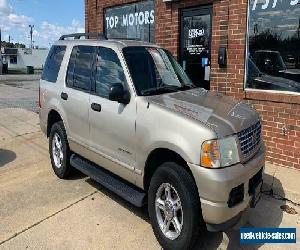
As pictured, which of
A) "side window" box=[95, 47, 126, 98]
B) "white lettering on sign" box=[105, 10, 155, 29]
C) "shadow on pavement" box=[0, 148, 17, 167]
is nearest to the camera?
"side window" box=[95, 47, 126, 98]

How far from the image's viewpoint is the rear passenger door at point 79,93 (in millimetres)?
4914

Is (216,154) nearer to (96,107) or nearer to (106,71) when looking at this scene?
(96,107)

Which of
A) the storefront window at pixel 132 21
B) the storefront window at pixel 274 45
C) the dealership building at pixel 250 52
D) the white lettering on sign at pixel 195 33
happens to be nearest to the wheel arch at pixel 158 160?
the dealership building at pixel 250 52

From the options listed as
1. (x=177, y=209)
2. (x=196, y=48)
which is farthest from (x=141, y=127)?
(x=196, y=48)

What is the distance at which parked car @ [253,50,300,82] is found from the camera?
6.08 metres

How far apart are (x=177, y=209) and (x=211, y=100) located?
4.47ft

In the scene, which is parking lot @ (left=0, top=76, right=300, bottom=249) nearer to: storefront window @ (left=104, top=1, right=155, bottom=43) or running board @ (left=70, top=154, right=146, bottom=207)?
running board @ (left=70, top=154, right=146, bottom=207)

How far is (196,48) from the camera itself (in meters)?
7.64

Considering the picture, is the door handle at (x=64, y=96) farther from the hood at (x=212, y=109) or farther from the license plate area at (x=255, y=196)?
the license plate area at (x=255, y=196)

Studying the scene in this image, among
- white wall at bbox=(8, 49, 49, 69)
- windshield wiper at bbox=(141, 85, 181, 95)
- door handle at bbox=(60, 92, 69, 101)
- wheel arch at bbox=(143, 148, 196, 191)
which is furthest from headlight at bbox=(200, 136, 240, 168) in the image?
white wall at bbox=(8, 49, 49, 69)

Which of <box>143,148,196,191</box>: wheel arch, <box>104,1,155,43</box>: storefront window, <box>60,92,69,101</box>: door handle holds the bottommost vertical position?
<box>143,148,196,191</box>: wheel arch

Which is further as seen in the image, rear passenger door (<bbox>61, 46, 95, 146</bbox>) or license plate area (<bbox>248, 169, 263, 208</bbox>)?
rear passenger door (<bbox>61, 46, 95, 146</bbox>)

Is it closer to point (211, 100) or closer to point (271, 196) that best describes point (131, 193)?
point (211, 100)

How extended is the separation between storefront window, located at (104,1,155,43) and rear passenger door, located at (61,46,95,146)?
369 cm
